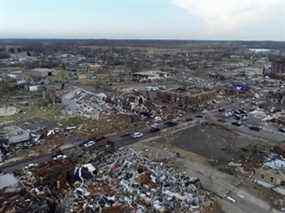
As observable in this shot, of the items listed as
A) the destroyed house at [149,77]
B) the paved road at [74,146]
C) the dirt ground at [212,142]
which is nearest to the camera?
the paved road at [74,146]

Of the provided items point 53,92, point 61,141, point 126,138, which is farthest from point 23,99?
point 126,138

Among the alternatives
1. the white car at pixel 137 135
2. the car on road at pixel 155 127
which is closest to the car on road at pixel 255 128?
the car on road at pixel 155 127

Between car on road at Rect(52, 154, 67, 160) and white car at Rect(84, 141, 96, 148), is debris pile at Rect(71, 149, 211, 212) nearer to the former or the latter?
car on road at Rect(52, 154, 67, 160)

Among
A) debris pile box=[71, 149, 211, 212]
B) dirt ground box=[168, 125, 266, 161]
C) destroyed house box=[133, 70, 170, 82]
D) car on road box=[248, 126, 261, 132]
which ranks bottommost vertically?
dirt ground box=[168, 125, 266, 161]

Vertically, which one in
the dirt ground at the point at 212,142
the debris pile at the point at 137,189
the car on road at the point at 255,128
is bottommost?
the dirt ground at the point at 212,142

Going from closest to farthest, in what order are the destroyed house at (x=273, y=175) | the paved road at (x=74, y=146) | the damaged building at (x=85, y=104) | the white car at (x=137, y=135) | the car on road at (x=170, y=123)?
the destroyed house at (x=273, y=175) → the paved road at (x=74, y=146) → the white car at (x=137, y=135) → the car on road at (x=170, y=123) → the damaged building at (x=85, y=104)

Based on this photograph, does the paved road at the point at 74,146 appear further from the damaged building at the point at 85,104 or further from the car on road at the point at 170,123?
the damaged building at the point at 85,104

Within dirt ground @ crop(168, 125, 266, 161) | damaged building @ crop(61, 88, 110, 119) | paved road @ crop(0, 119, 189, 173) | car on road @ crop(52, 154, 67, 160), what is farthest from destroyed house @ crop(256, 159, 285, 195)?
damaged building @ crop(61, 88, 110, 119)

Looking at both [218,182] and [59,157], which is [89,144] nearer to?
[59,157]

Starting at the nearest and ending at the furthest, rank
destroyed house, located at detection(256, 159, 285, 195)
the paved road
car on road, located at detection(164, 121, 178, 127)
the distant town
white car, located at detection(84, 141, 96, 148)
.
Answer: the distant town
destroyed house, located at detection(256, 159, 285, 195)
the paved road
white car, located at detection(84, 141, 96, 148)
car on road, located at detection(164, 121, 178, 127)

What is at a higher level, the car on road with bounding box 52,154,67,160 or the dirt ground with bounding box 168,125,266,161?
the car on road with bounding box 52,154,67,160
